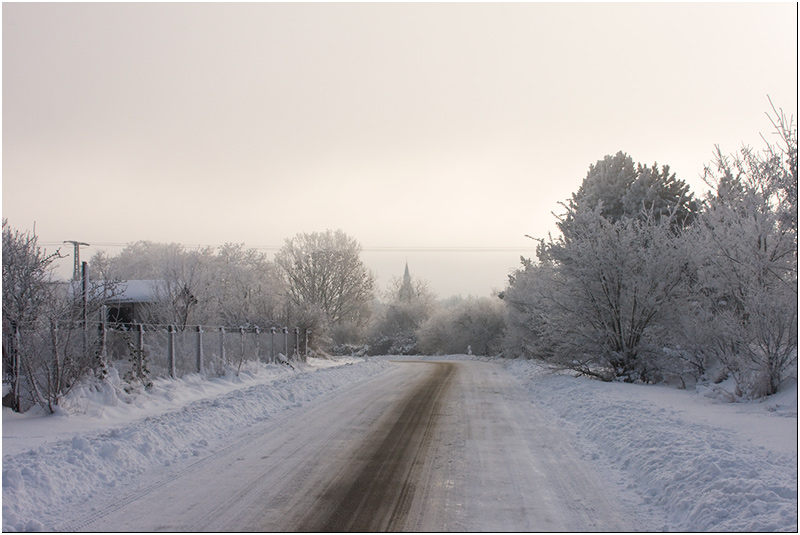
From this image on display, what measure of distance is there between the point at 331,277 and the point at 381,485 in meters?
52.4

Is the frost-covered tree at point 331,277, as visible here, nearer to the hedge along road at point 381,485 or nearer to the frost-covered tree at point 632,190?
the frost-covered tree at point 632,190

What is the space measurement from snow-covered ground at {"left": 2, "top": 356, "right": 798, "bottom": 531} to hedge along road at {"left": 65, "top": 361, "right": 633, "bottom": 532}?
50 cm

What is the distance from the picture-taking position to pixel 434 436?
10336mm

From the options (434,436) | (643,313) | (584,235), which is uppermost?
(584,235)

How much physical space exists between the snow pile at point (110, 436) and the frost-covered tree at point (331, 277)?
1614 inches

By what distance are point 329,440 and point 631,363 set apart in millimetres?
12312

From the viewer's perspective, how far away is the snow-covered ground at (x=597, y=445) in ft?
19.6

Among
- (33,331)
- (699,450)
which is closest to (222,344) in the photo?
(33,331)

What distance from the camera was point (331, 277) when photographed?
194ft

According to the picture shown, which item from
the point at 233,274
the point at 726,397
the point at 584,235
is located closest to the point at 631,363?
the point at 584,235

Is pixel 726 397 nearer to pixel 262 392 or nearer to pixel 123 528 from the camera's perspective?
pixel 262 392

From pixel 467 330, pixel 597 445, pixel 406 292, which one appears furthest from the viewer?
pixel 406 292

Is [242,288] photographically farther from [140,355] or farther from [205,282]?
[140,355]

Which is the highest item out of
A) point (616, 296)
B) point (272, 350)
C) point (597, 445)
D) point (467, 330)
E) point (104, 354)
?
point (616, 296)
